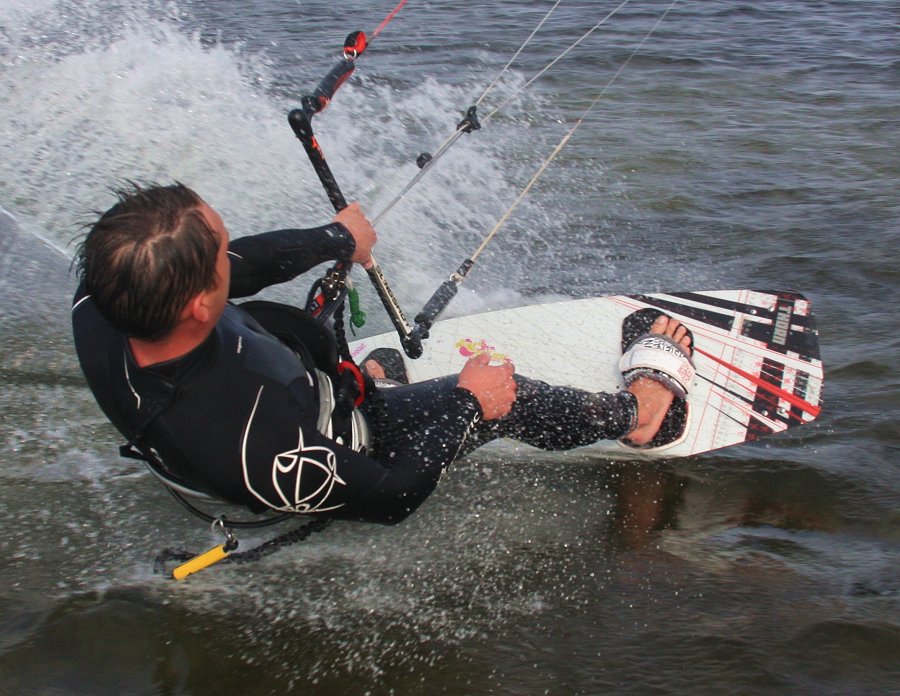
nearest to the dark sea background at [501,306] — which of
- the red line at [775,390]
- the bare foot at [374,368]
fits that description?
the red line at [775,390]

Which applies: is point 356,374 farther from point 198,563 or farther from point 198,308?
point 198,308

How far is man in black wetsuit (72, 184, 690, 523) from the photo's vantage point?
1.79 metres

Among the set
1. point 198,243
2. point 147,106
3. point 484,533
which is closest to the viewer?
point 198,243

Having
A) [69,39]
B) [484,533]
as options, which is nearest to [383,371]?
[484,533]

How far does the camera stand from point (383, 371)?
3781 millimetres

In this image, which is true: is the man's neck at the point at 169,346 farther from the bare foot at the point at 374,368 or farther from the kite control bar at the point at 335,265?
the bare foot at the point at 374,368

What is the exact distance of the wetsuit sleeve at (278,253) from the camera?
8.87ft

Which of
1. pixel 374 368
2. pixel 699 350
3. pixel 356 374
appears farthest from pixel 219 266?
pixel 699 350

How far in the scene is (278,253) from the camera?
2734 mm

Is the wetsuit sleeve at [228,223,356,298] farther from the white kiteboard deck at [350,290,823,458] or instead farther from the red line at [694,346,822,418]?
the red line at [694,346,822,418]

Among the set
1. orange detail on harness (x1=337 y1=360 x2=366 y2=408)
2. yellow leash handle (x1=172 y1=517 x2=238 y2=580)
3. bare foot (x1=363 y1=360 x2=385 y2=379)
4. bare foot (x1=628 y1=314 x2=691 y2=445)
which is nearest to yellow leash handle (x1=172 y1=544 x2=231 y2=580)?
yellow leash handle (x1=172 y1=517 x2=238 y2=580)

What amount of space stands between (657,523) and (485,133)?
16.8 ft

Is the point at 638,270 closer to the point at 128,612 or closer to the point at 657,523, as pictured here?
the point at 657,523

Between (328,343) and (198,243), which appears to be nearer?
(198,243)
